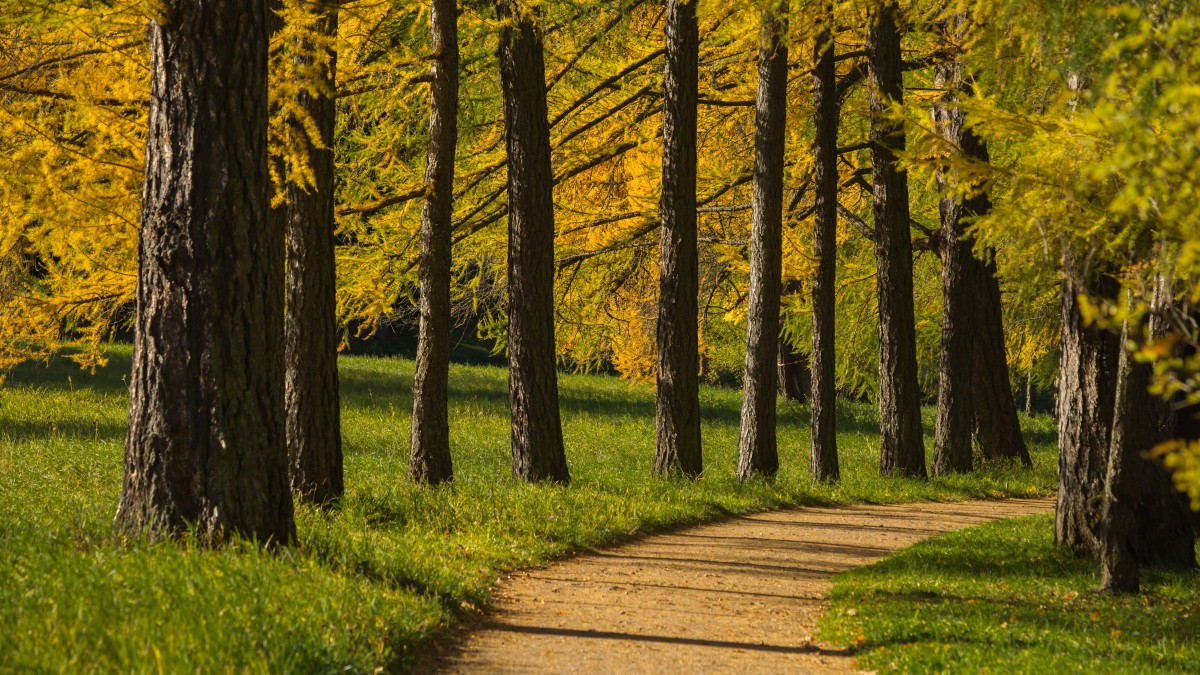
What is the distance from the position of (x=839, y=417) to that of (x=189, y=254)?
69.0 feet

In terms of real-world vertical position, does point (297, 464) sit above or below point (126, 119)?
below

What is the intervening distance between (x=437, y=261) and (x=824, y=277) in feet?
21.5

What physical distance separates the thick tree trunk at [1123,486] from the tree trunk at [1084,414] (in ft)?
2.08

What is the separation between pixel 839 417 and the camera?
85.8 feet

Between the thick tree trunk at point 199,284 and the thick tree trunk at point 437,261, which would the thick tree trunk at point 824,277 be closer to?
the thick tree trunk at point 437,261

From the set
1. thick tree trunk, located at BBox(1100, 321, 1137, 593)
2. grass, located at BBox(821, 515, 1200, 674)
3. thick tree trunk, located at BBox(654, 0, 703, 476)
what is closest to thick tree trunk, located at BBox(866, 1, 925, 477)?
thick tree trunk, located at BBox(654, 0, 703, 476)

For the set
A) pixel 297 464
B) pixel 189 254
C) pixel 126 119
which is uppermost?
pixel 126 119

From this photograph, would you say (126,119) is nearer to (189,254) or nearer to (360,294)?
(189,254)

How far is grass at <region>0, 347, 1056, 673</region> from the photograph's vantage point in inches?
195

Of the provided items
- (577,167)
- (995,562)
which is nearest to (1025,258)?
(995,562)

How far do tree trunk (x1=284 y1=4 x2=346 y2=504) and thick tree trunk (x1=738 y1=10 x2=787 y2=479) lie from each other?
6125 millimetres

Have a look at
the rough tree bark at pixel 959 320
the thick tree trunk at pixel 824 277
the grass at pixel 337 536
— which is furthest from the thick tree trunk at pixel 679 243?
the rough tree bark at pixel 959 320

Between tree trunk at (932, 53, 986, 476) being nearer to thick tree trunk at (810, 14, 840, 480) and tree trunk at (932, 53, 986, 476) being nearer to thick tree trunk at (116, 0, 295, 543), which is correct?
thick tree trunk at (810, 14, 840, 480)

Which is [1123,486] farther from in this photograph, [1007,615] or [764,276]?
[764,276]
